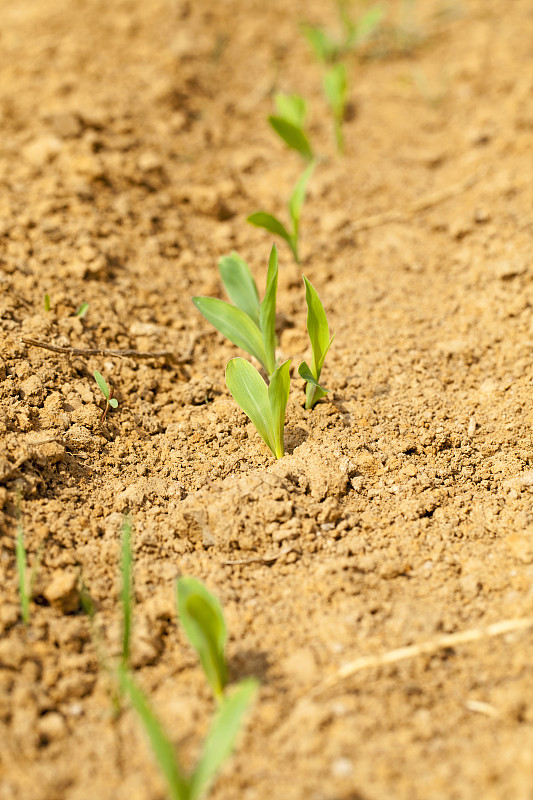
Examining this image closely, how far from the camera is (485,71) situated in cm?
321

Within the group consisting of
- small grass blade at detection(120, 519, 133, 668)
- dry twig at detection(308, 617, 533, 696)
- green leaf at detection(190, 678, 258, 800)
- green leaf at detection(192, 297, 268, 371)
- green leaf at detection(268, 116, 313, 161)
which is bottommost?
dry twig at detection(308, 617, 533, 696)

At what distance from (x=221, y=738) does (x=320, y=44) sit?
3.12 meters

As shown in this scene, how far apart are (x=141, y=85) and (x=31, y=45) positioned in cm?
57

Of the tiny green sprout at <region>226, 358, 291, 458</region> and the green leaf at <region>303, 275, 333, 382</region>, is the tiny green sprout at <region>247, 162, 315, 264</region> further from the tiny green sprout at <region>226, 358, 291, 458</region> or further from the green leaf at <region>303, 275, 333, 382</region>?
the tiny green sprout at <region>226, 358, 291, 458</region>

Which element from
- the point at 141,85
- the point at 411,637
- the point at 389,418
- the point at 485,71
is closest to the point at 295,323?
the point at 389,418

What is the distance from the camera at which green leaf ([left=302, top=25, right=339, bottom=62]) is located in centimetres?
317

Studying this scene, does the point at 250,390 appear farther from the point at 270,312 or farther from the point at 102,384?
the point at 102,384

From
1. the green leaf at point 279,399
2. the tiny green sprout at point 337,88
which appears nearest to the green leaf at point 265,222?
the green leaf at point 279,399

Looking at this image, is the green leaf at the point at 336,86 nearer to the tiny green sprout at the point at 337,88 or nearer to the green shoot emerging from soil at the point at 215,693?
the tiny green sprout at the point at 337,88

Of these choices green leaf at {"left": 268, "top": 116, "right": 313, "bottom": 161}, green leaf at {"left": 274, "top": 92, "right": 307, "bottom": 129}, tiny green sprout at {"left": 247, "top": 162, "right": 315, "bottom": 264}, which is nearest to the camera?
tiny green sprout at {"left": 247, "top": 162, "right": 315, "bottom": 264}

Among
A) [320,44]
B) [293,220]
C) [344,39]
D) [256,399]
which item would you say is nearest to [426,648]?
[256,399]

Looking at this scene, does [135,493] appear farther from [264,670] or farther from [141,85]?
[141,85]

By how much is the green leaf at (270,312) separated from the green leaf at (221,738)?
928mm

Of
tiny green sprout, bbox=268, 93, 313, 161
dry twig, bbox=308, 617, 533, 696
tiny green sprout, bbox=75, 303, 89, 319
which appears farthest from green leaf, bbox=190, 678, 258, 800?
tiny green sprout, bbox=268, 93, 313, 161
